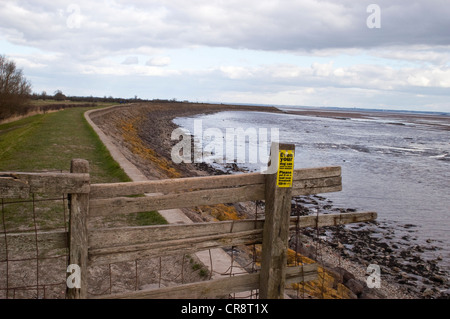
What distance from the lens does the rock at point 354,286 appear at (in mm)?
7379

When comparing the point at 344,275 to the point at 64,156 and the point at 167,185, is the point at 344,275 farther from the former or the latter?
the point at 64,156

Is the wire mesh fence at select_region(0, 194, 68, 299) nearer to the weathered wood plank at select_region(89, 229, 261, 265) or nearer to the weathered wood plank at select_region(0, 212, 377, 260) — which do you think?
the weathered wood plank at select_region(0, 212, 377, 260)

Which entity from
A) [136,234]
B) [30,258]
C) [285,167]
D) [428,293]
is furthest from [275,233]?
[428,293]

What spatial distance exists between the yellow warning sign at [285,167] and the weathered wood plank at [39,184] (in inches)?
62.8

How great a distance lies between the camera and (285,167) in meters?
3.51

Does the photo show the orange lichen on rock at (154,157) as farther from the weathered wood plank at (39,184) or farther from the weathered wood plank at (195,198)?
the weathered wood plank at (39,184)

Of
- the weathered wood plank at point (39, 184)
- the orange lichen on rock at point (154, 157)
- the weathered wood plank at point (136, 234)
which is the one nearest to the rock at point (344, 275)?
the weathered wood plank at point (136, 234)

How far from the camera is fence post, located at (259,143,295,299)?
3.54 m

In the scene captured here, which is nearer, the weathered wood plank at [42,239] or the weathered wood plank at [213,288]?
the weathered wood plank at [42,239]

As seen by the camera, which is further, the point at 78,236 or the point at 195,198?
the point at 195,198

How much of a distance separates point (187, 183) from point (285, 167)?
0.87 m

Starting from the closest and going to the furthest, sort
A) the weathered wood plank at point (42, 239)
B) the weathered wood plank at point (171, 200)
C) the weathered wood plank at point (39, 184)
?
the weathered wood plank at point (39, 184), the weathered wood plank at point (42, 239), the weathered wood plank at point (171, 200)

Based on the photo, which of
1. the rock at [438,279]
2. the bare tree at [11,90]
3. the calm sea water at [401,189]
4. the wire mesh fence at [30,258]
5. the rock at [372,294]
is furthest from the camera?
the bare tree at [11,90]
